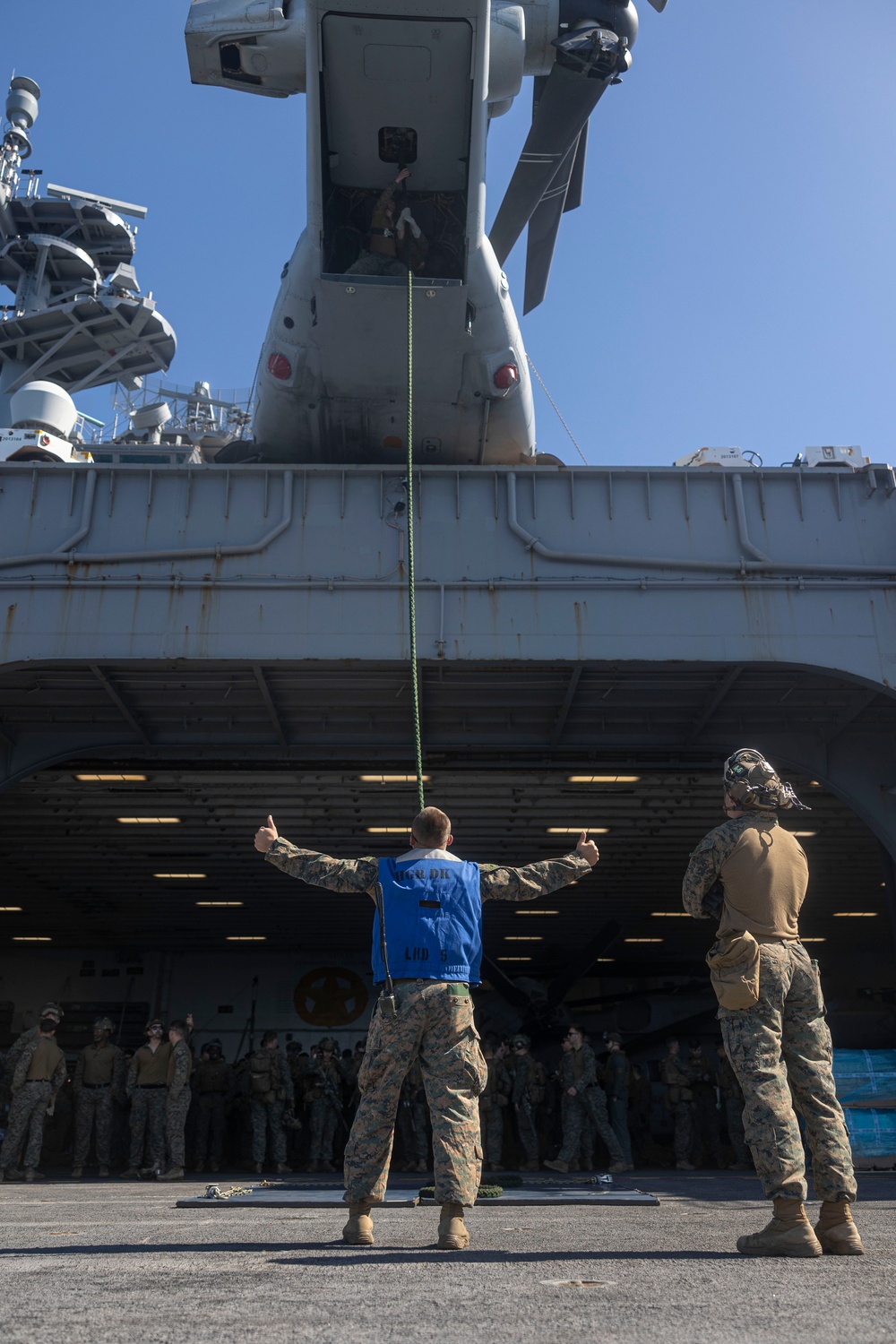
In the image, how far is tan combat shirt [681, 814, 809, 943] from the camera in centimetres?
417

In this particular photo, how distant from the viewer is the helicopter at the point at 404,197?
1082 centimetres

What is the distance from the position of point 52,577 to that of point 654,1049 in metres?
19.6

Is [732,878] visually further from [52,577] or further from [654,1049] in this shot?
[654,1049]

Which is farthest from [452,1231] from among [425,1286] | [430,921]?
[430,921]

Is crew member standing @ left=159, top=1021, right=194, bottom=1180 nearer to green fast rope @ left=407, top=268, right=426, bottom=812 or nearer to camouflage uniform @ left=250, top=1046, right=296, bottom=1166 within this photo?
camouflage uniform @ left=250, top=1046, right=296, bottom=1166

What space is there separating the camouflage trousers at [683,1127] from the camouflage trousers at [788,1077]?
12.2 metres

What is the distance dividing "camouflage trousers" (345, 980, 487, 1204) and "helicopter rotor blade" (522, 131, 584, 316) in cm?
1606

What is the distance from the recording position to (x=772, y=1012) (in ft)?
13.0

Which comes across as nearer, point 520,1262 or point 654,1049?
point 520,1262

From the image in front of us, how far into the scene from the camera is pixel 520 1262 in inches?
135

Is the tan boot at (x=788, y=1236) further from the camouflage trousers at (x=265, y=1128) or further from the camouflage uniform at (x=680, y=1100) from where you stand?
the camouflage trousers at (x=265, y=1128)

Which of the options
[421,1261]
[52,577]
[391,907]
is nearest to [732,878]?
[391,907]

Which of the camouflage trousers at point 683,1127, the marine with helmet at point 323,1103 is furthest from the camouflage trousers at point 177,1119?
the camouflage trousers at point 683,1127

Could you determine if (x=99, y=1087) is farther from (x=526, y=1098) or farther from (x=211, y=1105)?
(x=526, y=1098)
